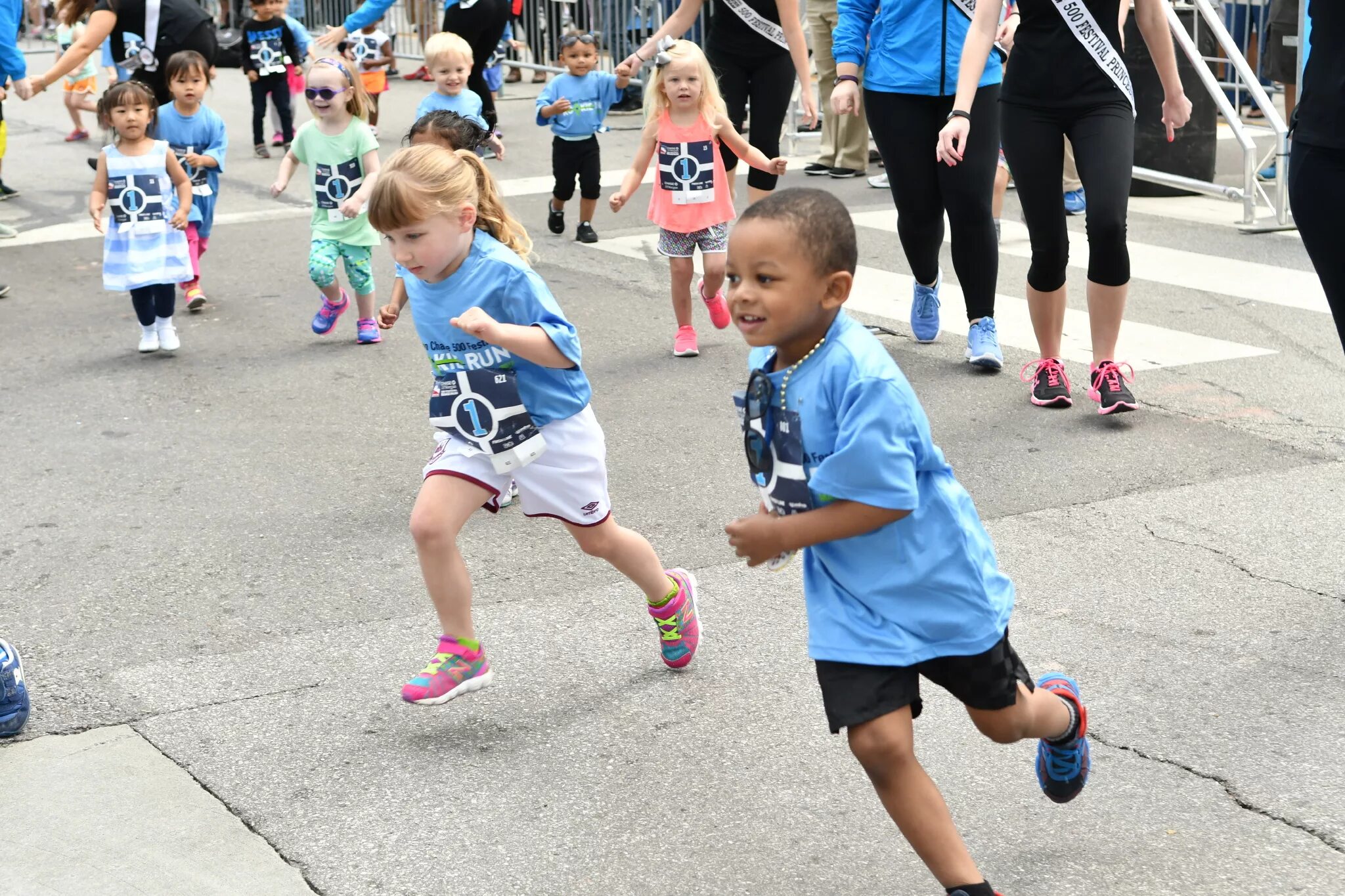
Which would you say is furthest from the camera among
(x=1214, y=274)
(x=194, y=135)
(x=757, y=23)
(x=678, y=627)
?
(x=1214, y=274)

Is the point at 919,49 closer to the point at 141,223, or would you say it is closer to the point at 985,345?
the point at 985,345

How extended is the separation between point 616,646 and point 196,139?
524cm

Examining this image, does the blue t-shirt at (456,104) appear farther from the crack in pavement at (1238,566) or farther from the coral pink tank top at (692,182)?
the crack in pavement at (1238,566)

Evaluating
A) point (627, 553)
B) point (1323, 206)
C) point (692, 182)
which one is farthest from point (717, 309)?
point (1323, 206)

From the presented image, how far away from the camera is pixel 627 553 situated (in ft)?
13.4

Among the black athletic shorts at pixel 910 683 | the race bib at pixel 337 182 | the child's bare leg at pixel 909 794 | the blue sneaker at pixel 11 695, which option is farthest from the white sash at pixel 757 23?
the child's bare leg at pixel 909 794

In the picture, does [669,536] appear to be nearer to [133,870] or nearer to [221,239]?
[133,870]

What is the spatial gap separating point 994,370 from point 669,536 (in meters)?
2.34

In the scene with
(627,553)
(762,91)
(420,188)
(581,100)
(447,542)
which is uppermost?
(420,188)

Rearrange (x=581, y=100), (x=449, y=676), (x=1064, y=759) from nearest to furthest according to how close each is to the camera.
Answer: (x=1064, y=759) < (x=449, y=676) < (x=581, y=100)

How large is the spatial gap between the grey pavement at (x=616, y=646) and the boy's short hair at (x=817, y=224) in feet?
3.96

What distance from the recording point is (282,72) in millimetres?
13914

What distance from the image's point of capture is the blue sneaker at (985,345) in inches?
269

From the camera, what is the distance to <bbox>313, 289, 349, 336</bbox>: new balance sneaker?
7863 mm
